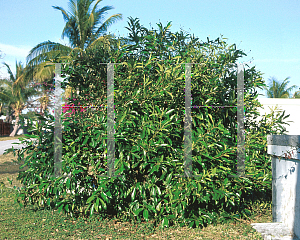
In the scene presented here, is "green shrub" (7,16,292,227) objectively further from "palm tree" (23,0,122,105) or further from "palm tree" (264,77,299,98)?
"palm tree" (264,77,299,98)

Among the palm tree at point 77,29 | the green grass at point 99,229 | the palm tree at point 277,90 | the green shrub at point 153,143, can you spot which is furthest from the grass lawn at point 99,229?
the palm tree at point 277,90

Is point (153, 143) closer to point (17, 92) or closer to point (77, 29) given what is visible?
point (77, 29)

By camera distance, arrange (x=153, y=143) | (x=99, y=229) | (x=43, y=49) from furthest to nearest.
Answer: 1. (x=43, y=49)
2. (x=99, y=229)
3. (x=153, y=143)

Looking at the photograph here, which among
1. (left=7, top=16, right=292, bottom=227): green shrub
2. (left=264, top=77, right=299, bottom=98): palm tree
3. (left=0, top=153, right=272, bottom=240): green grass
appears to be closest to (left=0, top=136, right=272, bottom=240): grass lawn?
(left=0, top=153, right=272, bottom=240): green grass

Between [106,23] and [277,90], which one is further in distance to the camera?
[277,90]

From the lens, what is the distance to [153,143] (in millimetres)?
4004

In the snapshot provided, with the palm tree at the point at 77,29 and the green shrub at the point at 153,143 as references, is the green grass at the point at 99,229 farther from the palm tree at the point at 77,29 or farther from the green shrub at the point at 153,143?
the palm tree at the point at 77,29

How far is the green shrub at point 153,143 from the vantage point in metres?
4.15

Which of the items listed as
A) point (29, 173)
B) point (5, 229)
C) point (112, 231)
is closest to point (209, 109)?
point (112, 231)

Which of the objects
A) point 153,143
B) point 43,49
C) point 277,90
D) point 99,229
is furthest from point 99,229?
point 277,90

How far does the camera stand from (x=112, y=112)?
168 inches

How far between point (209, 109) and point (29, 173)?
3138 mm

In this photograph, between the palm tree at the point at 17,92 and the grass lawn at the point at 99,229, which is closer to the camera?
the grass lawn at the point at 99,229

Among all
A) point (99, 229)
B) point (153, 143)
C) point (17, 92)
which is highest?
point (17, 92)
